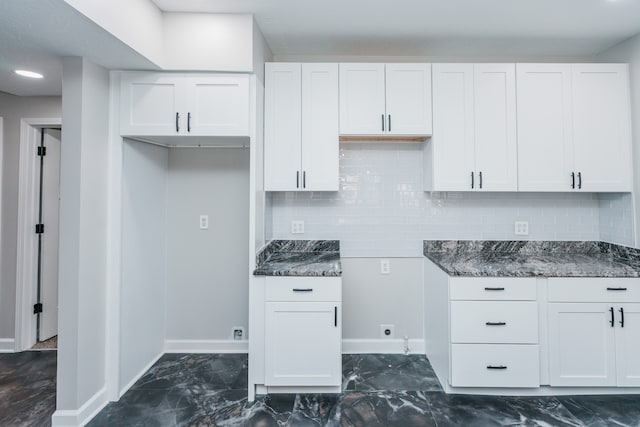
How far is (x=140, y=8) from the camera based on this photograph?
6.09 feet

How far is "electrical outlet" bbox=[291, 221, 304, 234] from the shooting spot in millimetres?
2768

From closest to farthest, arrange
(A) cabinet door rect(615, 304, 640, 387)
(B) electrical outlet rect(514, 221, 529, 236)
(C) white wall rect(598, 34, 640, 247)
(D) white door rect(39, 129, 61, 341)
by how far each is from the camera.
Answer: (A) cabinet door rect(615, 304, 640, 387)
(C) white wall rect(598, 34, 640, 247)
(B) electrical outlet rect(514, 221, 529, 236)
(D) white door rect(39, 129, 61, 341)

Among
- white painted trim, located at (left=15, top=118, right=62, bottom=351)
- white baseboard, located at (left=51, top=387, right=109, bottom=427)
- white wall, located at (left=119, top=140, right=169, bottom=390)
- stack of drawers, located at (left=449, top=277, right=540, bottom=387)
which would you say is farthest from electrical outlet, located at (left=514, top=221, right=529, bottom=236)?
white painted trim, located at (left=15, top=118, right=62, bottom=351)

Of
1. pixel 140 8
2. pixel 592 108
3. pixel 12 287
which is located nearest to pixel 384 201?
pixel 592 108

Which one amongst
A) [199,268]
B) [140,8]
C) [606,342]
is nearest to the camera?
[140,8]

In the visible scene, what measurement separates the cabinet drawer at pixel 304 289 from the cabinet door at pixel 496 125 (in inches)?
56.3

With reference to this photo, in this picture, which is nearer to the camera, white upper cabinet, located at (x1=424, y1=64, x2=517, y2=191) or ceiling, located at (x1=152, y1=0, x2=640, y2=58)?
ceiling, located at (x1=152, y1=0, x2=640, y2=58)

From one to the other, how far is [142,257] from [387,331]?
6.94ft

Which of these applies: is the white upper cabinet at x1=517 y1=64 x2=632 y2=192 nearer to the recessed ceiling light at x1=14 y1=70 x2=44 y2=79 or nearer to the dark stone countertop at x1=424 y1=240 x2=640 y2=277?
the dark stone countertop at x1=424 y1=240 x2=640 y2=277

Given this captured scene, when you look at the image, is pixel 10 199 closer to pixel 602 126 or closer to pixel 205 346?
pixel 205 346

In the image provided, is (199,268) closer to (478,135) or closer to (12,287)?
(12,287)

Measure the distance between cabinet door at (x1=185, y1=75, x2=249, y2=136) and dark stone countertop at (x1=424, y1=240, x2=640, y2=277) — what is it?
1.77m

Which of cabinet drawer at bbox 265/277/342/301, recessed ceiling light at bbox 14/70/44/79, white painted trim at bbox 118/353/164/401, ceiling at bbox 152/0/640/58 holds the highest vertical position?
ceiling at bbox 152/0/640/58

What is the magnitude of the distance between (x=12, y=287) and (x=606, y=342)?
185 inches
